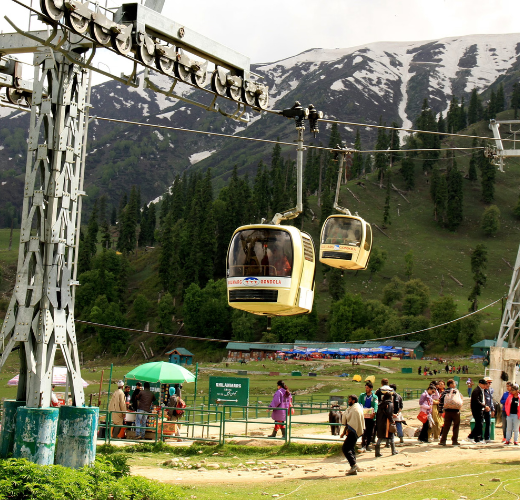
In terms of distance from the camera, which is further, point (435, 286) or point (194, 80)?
point (435, 286)

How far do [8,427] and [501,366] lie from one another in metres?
19.5

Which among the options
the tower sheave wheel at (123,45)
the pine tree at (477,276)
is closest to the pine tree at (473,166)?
the pine tree at (477,276)

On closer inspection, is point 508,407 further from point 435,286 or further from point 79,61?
point 435,286

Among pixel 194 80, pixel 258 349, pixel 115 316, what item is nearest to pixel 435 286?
pixel 258 349

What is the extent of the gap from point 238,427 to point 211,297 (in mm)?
87140

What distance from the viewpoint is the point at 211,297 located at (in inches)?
4417

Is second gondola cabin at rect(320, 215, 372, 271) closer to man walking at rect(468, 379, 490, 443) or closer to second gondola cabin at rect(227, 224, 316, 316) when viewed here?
man walking at rect(468, 379, 490, 443)

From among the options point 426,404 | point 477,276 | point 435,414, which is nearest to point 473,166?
point 477,276

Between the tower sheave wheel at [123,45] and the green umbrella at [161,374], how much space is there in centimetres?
1168

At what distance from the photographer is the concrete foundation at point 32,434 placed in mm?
11352

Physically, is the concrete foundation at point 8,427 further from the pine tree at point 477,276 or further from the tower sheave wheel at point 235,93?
the pine tree at point 477,276

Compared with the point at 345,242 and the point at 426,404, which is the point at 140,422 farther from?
the point at 345,242

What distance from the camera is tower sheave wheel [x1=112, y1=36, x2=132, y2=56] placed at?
1127cm

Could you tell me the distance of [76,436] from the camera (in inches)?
477
